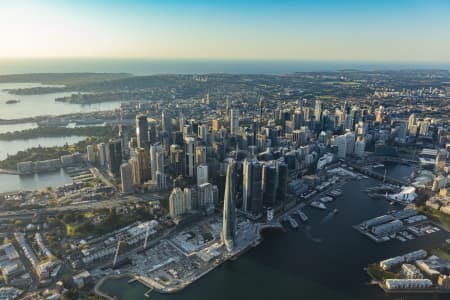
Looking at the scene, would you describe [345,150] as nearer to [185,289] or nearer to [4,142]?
[185,289]

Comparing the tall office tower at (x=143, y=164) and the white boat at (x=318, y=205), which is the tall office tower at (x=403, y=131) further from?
the tall office tower at (x=143, y=164)

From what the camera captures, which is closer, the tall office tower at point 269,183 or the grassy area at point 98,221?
the grassy area at point 98,221

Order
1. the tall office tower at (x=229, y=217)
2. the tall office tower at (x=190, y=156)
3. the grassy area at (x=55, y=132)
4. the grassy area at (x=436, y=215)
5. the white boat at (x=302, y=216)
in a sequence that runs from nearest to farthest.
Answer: the tall office tower at (x=229, y=217)
the grassy area at (x=436, y=215)
the white boat at (x=302, y=216)
the tall office tower at (x=190, y=156)
the grassy area at (x=55, y=132)

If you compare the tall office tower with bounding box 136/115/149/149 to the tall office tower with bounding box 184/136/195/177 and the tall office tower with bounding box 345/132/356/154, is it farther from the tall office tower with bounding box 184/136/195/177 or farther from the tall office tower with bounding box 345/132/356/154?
the tall office tower with bounding box 345/132/356/154

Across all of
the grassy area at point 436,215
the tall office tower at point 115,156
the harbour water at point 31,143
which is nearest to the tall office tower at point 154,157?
the tall office tower at point 115,156

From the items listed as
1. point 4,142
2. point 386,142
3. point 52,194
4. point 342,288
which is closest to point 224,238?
point 342,288

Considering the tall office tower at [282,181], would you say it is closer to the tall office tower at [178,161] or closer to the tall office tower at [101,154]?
the tall office tower at [178,161]

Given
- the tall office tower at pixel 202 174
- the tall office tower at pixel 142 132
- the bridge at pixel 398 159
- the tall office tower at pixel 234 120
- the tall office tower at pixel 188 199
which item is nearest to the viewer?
the tall office tower at pixel 188 199

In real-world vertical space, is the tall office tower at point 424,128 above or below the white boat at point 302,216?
above

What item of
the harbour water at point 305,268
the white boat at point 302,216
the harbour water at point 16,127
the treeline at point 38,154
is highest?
the harbour water at point 16,127
